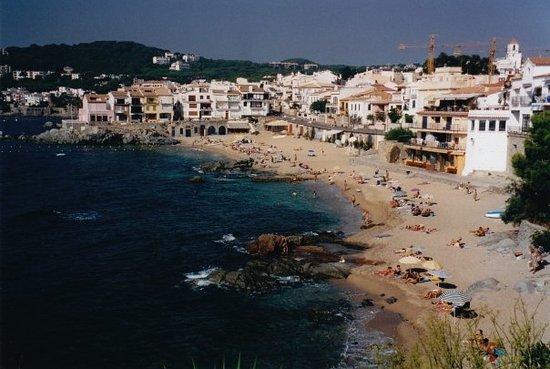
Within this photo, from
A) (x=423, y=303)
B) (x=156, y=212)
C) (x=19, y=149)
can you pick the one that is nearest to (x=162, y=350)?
(x=423, y=303)

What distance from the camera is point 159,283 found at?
1178 inches

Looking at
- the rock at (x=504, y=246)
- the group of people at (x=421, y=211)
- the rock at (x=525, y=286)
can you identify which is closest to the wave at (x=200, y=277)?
the rock at (x=525, y=286)

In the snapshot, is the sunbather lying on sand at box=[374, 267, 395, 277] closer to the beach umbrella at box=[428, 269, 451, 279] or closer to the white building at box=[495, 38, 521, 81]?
the beach umbrella at box=[428, 269, 451, 279]

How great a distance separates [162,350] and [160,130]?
89123 millimetres

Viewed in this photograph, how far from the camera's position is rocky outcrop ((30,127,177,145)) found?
332 feet

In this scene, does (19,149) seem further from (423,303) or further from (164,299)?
(423,303)

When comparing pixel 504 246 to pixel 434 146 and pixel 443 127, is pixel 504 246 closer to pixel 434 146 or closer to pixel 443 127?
pixel 434 146

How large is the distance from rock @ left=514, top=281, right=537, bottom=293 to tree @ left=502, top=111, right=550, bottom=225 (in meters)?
6.65

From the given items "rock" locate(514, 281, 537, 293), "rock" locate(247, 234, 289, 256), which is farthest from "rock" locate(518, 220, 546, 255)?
"rock" locate(247, 234, 289, 256)

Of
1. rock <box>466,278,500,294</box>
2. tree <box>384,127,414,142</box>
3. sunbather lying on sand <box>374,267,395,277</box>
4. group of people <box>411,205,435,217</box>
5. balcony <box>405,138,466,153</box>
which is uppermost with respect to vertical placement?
tree <box>384,127,414,142</box>

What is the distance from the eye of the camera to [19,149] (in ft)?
309

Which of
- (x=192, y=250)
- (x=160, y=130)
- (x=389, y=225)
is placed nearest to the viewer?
(x=192, y=250)

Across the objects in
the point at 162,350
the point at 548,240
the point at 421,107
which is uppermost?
the point at 421,107

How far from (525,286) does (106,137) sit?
293ft
